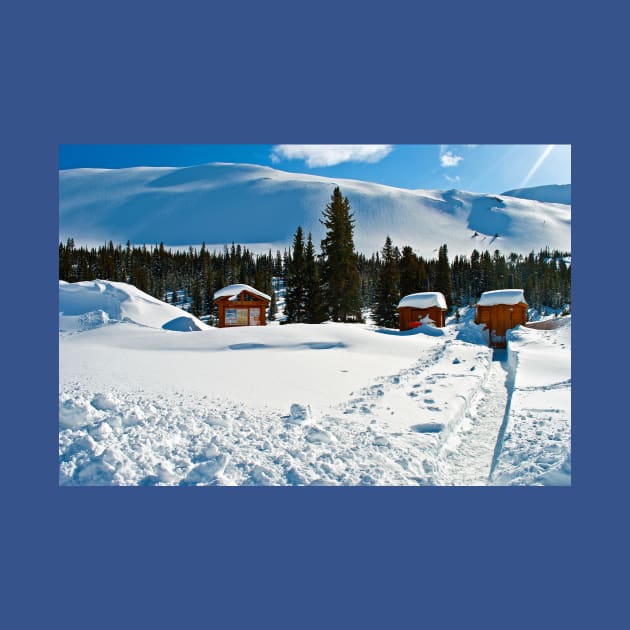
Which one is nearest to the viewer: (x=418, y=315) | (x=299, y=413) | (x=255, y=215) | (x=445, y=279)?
(x=299, y=413)

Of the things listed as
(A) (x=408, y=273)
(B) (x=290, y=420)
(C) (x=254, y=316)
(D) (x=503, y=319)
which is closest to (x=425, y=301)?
(D) (x=503, y=319)

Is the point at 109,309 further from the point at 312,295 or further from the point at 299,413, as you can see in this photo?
the point at 312,295

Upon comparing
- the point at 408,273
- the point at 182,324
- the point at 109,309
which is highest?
the point at 408,273

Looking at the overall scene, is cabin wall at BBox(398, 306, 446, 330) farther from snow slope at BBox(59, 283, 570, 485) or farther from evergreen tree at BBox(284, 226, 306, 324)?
snow slope at BBox(59, 283, 570, 485)

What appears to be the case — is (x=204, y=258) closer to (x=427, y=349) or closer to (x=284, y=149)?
(x=427, y=349)

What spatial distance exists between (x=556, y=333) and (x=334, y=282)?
1724 cm

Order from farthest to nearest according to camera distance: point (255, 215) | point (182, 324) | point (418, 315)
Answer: point (255, 215)
point (418, 315)
point (182, 324)

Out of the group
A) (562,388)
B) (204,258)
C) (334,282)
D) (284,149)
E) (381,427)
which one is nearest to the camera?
(284,149)

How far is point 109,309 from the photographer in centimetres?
1725

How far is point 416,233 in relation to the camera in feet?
116

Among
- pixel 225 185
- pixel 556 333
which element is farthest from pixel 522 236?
pixel 225 185

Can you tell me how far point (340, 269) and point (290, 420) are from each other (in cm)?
2692

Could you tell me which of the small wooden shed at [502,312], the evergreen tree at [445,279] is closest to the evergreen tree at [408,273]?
the evergreen tree at [445,279]

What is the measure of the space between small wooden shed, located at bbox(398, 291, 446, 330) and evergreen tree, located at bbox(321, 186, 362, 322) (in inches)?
181
